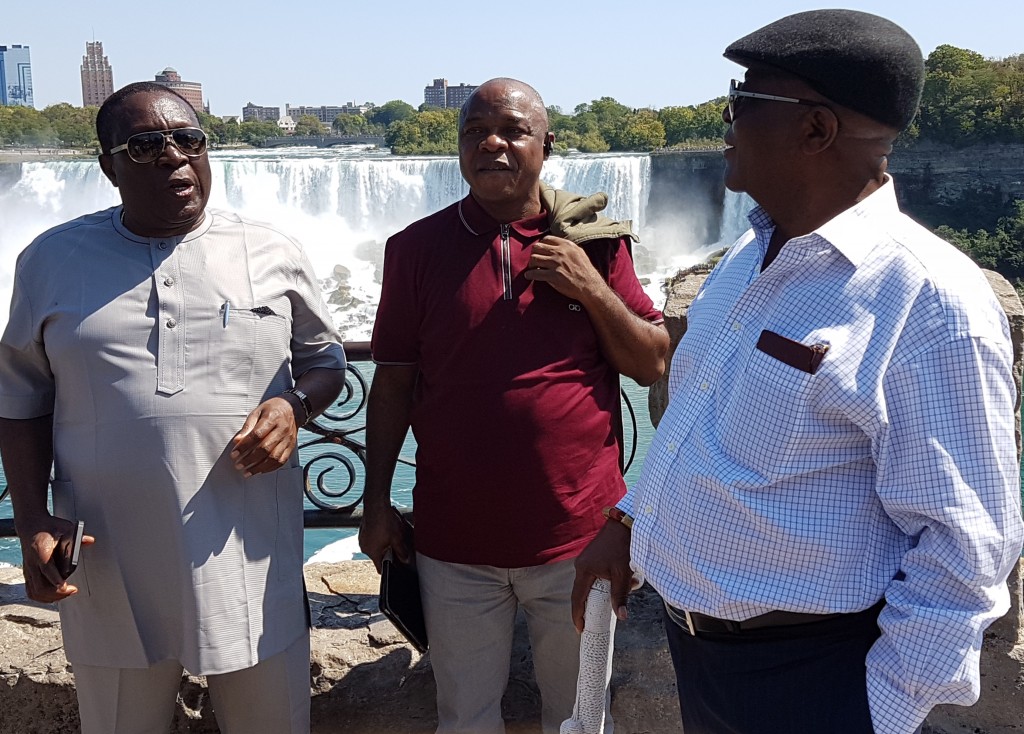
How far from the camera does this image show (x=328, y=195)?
102 feet

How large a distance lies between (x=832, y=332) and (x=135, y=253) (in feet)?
4.67

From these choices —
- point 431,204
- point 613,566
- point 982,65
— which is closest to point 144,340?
point 613,566

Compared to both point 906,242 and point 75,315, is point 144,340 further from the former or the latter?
point 906,242

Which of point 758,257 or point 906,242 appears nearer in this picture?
point 906,242

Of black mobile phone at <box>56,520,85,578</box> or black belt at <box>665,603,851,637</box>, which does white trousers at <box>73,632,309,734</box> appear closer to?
black mobile phone at <box>56,520,85,578</box>

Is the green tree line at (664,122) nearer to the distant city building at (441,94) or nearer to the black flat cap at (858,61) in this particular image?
the black flat cap at (858,61)

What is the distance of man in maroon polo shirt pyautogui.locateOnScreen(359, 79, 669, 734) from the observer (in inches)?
85.5

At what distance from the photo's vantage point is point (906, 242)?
144cm

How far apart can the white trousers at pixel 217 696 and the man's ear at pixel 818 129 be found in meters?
1.49

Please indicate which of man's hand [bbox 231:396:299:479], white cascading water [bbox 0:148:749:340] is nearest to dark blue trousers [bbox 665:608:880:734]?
man's hand [bbox 231:396:299:479]

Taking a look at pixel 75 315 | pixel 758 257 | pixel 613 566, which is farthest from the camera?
Result: pixel 75 315

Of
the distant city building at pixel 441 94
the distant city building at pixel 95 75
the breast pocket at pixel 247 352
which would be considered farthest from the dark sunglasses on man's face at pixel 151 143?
the distant city building at pixel 95 75

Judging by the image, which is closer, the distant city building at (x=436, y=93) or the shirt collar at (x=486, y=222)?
the shirt collar at (x=486, y=222)

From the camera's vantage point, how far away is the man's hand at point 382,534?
2.31m
